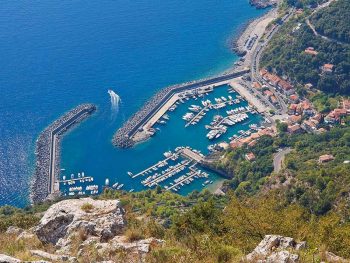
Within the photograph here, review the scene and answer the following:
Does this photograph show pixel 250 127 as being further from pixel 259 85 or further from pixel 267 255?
pixel 267 255

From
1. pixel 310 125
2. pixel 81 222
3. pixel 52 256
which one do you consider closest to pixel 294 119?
pixel 310 125

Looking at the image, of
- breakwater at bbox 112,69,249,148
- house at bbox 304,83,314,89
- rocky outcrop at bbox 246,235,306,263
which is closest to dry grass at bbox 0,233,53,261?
rocky outcrop at bbox 246,235,306,263

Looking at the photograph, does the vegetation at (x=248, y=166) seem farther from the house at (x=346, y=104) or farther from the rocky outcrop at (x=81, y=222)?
the rocky outcrop at (x=81, y=222)

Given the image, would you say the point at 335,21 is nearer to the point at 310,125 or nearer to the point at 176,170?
the point at 310,125

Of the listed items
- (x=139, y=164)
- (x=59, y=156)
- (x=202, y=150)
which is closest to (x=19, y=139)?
(x=59, y=156)

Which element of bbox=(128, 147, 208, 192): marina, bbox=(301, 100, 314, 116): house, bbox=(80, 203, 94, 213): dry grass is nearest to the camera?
bbox=(80, 203, 94, 213): dry grass

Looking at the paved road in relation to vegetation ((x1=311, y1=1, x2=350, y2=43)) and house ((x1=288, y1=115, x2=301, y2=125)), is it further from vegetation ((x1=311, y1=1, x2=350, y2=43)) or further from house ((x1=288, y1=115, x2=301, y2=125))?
vegetation ((x1=311, y1=1, x2=350, y2=43))
